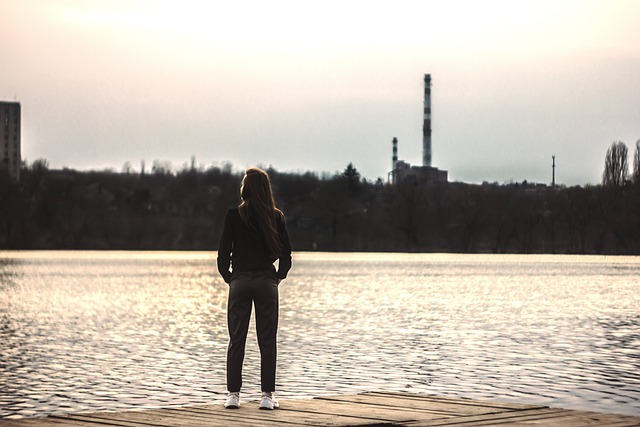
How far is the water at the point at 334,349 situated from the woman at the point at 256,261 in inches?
96.1

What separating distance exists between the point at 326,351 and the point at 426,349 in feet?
5.74

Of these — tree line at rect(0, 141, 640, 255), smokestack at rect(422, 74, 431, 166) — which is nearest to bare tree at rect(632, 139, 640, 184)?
tree line at rect(0, 141, 640, 255)

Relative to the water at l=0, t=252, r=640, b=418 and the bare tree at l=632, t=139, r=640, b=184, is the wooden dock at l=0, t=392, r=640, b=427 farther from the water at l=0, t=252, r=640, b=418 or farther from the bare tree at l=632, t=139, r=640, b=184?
the bare tree at l=632, t=139, r=640, b=184

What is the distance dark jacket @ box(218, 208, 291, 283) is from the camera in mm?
10297

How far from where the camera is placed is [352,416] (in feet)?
32.4

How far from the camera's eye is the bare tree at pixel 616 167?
396 feet

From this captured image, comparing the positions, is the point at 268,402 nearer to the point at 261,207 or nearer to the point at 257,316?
the point at 257,316

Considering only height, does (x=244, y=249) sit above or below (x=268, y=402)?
above

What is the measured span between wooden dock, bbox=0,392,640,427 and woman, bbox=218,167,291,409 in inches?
17.0

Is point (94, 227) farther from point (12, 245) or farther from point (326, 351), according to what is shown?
point (326, 351)

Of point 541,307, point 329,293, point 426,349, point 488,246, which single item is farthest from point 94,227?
point 426,349

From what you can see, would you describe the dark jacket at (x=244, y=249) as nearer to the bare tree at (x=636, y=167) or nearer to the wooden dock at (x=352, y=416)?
the wooden dock at (x=352, y=416)

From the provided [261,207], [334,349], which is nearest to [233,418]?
[261,207]

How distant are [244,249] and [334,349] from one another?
927 centimetres
